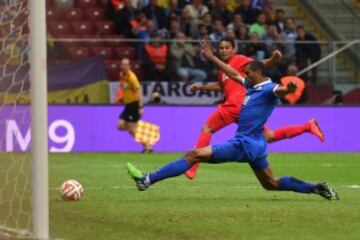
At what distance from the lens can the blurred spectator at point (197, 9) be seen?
26.2 m

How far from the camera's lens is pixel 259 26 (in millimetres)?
26266

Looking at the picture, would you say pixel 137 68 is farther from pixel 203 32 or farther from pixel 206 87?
pixel 206 87

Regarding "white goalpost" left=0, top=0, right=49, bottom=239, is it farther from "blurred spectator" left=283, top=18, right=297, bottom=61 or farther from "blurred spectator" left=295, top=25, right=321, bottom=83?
"blurred spectator" left=295, top=25, right=321, bottom=83

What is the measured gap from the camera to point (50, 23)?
25.0 meters

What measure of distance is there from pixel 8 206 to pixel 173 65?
15125 millimetres

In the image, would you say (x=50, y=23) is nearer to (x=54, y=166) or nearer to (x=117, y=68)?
(x=117, y=68)

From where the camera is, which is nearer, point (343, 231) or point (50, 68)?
point (343, 231)

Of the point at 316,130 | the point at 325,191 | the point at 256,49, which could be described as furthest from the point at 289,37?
the point at 325,191

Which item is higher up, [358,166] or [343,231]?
[343,231]

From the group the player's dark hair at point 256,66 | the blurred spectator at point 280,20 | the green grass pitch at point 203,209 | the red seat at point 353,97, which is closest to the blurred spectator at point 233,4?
the blurred spectator at point 280,20

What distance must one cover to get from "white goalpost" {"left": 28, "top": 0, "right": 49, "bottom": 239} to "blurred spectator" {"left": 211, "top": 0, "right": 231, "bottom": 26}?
19119 millimetres

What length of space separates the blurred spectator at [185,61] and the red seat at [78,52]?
2.12 metres

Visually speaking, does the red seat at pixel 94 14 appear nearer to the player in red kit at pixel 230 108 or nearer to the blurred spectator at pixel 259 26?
the blurred spectator at pixel 259 26

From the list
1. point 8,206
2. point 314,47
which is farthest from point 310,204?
point 314,47
